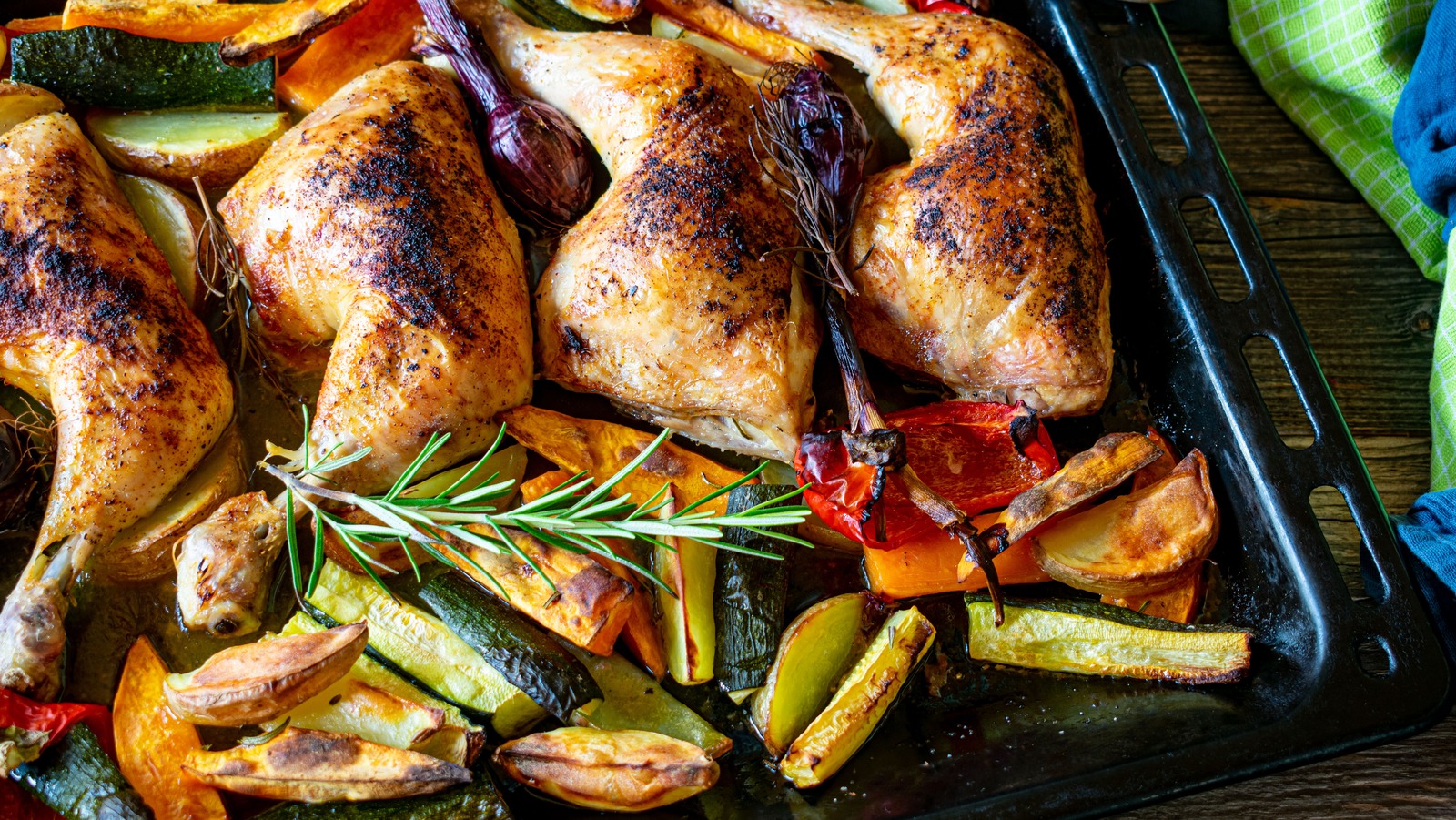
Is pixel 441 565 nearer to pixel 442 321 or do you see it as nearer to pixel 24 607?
pixel 442 321

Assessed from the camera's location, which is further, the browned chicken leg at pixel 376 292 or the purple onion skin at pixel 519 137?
the purple onion skin at pixel 519 137

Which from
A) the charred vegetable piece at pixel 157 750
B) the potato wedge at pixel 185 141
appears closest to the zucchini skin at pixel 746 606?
the charred vegetable piece at pixel 157 750

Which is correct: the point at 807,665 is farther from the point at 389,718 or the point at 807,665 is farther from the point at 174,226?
the point at 174,226

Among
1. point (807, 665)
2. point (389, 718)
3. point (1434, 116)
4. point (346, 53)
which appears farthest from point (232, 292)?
point (1434, 116)

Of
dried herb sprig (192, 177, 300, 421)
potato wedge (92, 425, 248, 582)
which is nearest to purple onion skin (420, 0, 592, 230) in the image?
dried herb sprig (192, 177, 300, 421)

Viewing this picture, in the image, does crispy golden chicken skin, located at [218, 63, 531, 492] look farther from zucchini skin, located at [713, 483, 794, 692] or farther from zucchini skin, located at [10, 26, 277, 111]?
zucchini skin, located at [713, 483, 794, 692]

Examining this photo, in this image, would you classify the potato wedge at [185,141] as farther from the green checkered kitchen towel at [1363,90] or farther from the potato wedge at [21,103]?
the green checkered kitchen towel at [1363,90]

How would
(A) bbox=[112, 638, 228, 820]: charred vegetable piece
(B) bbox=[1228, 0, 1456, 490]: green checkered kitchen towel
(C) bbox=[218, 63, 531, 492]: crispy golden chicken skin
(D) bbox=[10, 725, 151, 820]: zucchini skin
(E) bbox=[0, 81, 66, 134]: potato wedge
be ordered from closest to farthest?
(D) bbox=[10, 725, 151, 820]: zucchini skin
(A) bbox=[112, 638, 228, 820]: charred vegetable piece
(C) bbox=[218, 63, 531, 492]: crispy golden chicken skin
(E) bbox=[0, 81, 66, 134]: potato wedge
(B) bbox=[1228, 0, 1456, 490]: green checkered kitchen towel
